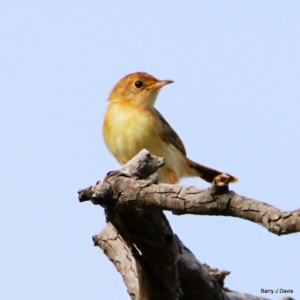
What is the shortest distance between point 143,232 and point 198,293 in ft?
2.91

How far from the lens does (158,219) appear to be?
4.60 m

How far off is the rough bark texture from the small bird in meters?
2.22

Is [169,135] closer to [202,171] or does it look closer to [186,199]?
[202,171]

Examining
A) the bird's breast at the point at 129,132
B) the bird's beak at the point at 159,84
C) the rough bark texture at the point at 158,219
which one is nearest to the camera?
the rough bark texture at the point at 158,219

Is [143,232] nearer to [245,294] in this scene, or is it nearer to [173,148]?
[245,294]

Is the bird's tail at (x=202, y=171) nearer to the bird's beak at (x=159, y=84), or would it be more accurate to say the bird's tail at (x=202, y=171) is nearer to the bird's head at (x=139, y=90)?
the bird's head at (x=139, y=90)

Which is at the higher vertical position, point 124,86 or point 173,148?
point 124,86

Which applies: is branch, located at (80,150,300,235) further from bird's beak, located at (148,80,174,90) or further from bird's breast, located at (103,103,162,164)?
bird's beak, located at (148,80,174,90)

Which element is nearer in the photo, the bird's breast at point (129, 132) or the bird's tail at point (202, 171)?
the bird's breast at point (129, 132)

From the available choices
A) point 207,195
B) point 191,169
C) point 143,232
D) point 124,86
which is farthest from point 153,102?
point 207,195

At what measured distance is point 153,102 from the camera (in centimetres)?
817

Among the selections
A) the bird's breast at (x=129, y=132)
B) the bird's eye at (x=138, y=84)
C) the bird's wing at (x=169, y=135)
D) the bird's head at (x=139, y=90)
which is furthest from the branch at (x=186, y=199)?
the bird's eye at (x=138, y=84)

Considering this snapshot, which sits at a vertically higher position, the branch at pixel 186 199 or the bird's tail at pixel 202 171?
the bird's tail at pixel 202 171

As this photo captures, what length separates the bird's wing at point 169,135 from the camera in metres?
7.98
